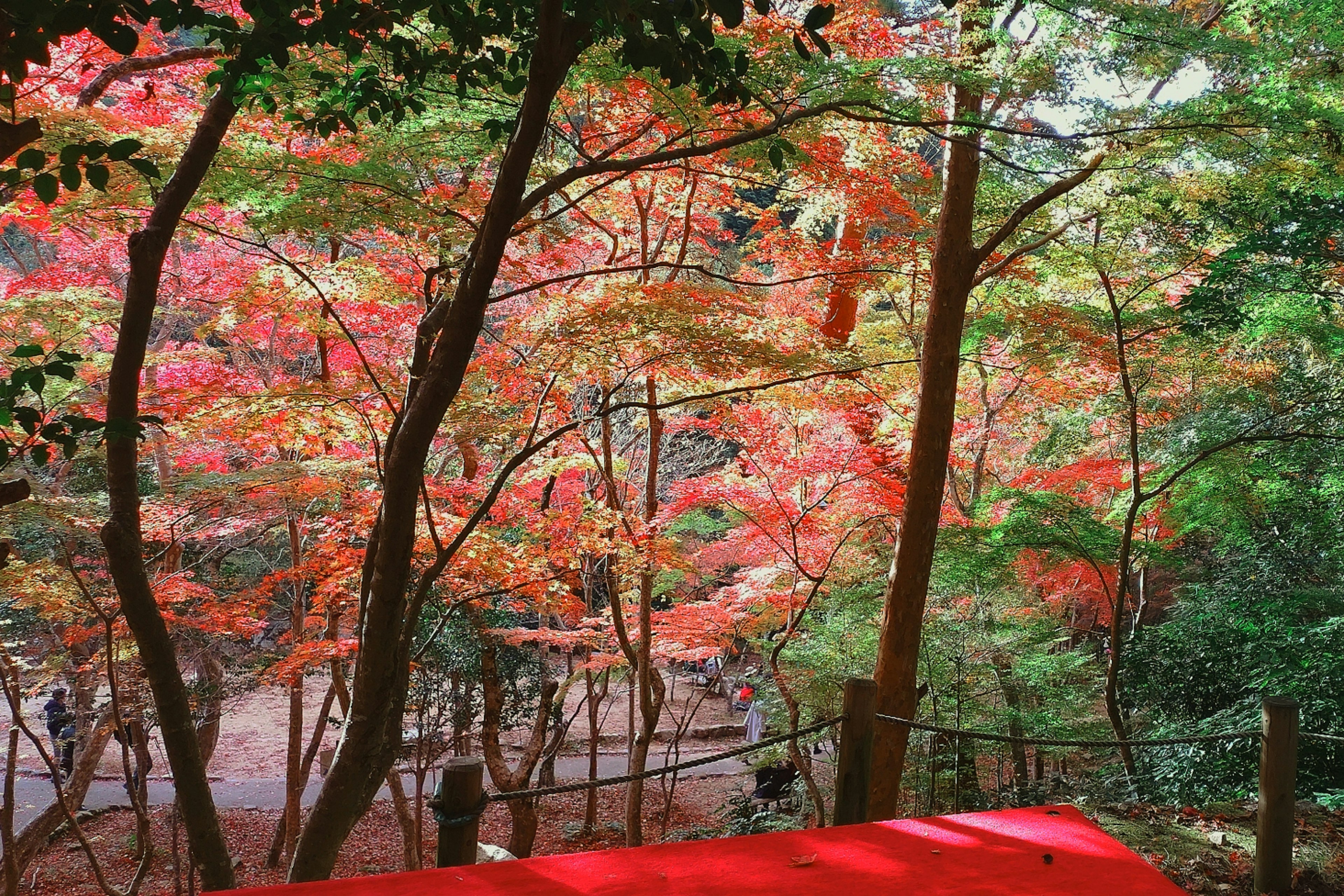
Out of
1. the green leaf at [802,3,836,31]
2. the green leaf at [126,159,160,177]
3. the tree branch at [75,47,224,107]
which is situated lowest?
the green leaf at [126,159,160,177]

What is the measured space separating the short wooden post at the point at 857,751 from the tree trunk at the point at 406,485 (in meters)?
1.52

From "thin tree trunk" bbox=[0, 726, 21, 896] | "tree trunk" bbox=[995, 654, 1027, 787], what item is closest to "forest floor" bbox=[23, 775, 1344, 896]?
"thin tree trunk" bbox=[0, 726, 21, 896]

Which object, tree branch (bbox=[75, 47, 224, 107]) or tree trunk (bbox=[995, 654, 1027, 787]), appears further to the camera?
tree trunk (bbox=[995, 654, 1027, 787])

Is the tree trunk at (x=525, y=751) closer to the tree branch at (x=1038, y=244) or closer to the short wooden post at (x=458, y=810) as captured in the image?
the tree branch at (x=1038, y=244)

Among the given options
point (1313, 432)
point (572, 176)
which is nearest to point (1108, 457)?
point (1313, 432)

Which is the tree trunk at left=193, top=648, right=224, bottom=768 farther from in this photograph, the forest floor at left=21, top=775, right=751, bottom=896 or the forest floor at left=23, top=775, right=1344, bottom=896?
the forest floor at left=23, top=775, right=1344, bottom=896

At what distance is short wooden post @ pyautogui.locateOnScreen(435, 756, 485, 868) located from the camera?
2195mm

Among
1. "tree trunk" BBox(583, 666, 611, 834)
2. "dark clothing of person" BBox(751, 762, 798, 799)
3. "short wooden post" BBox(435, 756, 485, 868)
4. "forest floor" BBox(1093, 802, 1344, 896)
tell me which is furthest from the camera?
"tree trunk" BBox(583, 666, 611, 834)

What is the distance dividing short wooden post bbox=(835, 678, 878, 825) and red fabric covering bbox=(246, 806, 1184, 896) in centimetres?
53

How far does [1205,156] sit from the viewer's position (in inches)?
196

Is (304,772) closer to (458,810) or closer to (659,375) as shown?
(659,375)

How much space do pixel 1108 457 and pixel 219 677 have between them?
10.4 m

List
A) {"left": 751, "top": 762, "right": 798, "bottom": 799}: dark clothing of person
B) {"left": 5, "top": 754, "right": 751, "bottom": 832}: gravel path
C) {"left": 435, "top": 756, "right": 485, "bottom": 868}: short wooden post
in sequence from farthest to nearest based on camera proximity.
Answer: {"left": 5, "top": 754, "right": 751, "bottom": 832}: gravel path, {"left": 751, "top": 762, "right": 798, "bottom": 799}: dark clothing of person, {"left": 435, "top": 756, "right": 485, "bottom": 868}: short wooden post

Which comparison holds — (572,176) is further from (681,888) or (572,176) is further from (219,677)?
(219,677)
